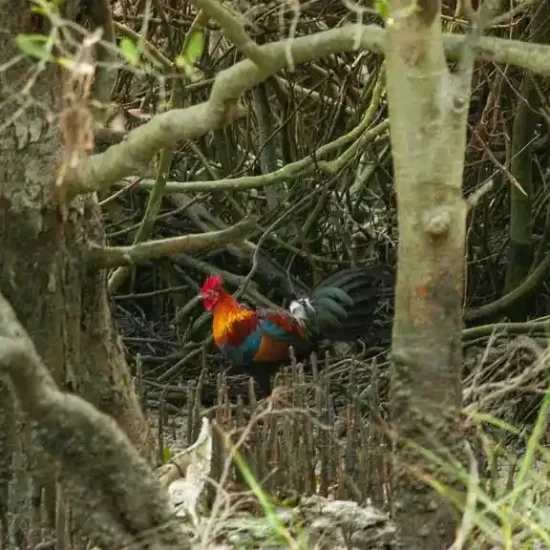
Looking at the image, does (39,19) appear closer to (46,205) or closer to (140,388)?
(46,205)

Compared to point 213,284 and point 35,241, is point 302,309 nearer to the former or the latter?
point 213,284

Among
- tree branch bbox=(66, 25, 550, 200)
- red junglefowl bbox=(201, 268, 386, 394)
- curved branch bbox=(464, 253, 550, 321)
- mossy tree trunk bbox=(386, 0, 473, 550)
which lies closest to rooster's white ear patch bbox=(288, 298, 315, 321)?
red junglefowl bbox=(201, 268, 386, 394)

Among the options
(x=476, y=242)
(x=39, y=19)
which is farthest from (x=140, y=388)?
(x=476, y=242)

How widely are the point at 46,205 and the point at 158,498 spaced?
0.95m

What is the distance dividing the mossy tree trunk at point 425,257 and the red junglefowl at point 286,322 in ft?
9.17

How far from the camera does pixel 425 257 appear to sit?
1.72m

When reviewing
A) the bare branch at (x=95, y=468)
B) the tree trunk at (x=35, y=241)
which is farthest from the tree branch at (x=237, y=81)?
the bare branch at (x=95, y=468)

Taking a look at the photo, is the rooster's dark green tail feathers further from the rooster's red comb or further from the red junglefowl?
the rooster's red comb

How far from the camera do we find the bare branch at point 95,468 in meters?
1.48

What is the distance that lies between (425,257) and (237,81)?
0.45 meters

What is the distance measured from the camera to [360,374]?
14.3 feet

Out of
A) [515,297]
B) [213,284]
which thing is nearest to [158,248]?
[213,284]

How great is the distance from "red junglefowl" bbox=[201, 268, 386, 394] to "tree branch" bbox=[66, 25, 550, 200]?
2522 mm

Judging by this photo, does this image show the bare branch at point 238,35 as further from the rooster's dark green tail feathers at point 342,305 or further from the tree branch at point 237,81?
the rooster's dark green tail feathers at point 342,305
